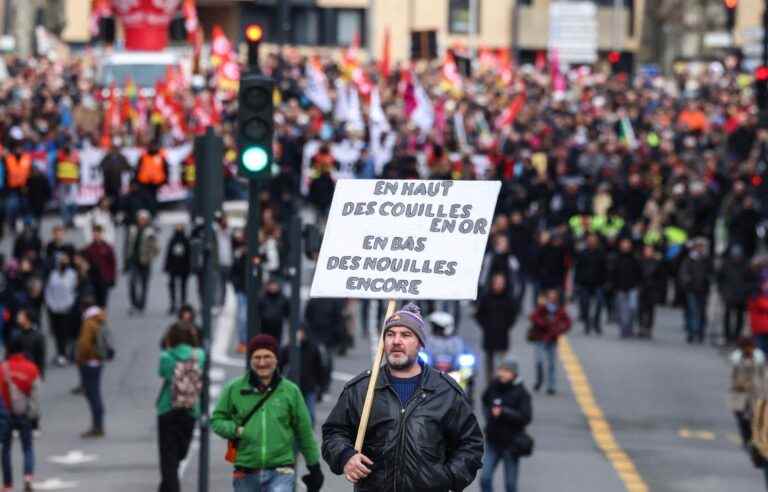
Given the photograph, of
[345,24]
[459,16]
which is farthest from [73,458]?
[345,24]

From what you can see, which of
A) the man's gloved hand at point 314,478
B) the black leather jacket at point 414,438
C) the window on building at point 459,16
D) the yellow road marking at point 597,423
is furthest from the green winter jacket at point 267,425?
the window on building at point 459,16

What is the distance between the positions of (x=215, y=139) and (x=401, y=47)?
72281 millimetres

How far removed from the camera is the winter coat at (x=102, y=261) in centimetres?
3026

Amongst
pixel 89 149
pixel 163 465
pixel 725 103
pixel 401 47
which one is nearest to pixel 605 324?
pixel 89 149

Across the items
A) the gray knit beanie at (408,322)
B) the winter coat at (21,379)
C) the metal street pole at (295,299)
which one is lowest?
the winter coat at (21,379)

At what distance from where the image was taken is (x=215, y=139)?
18.9 metres

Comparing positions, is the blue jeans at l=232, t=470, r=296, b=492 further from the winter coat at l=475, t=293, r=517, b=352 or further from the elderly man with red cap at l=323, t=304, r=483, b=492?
the winter coat at l=475, t=293, r=517, b=352

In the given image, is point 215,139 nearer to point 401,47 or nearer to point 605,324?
point 605,324

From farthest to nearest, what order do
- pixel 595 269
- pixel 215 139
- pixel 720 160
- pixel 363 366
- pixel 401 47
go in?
pixel 401 47 → pixel 720 160 → pixel 595 269 → pixel 363 366 → pixel 215 139

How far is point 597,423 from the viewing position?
25531 mm

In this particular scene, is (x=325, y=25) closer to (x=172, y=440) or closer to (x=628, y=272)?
(x=628, y=272)

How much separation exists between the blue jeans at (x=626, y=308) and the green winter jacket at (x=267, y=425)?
19.4 m

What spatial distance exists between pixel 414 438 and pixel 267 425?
9.55ft

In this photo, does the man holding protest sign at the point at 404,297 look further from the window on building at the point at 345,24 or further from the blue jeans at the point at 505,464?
the window on building at the point at 345,24
